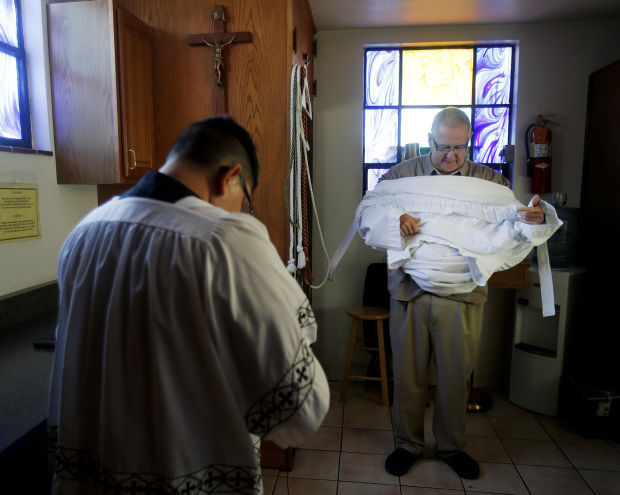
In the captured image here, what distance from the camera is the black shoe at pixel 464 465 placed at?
2111mm

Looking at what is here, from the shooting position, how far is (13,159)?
174cm

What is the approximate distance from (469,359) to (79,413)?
1.76 meters

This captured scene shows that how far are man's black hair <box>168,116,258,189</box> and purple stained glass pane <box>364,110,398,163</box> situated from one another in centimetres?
241

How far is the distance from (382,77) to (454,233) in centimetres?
168

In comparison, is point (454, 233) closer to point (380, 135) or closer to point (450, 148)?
point (450, 148)

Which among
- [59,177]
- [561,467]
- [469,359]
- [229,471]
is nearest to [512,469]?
[561,467]

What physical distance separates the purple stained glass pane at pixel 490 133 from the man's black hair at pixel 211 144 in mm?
2629

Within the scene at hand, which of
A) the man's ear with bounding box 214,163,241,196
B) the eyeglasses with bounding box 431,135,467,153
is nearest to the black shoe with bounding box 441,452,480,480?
the eyeglasses with bounding box 431,135,467,153

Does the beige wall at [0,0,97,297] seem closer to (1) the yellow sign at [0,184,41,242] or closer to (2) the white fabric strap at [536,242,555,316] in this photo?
(1) the yellow sign at [0,184,41,242]

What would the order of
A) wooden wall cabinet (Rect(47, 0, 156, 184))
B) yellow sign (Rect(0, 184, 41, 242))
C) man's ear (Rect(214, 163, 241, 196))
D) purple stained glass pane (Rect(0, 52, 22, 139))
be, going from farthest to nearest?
wooden wall cabinet (Rect(47, 0, 156, 184)), purple stained glass pane (Rect(0, 52, 22, 139)), yellow sign (Rect(0, 184, 41, 242)), man's ear (Rect(214, 163, 241, 196))

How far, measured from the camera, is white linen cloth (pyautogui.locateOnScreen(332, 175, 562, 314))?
1954mm

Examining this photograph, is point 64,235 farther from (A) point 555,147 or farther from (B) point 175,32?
(A) point 555,147

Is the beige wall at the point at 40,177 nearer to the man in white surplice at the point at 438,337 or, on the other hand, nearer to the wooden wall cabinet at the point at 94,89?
the wooden wall cabinet at the point at 94,89

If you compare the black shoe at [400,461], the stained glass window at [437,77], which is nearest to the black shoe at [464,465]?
the black shoe at [400,461]
